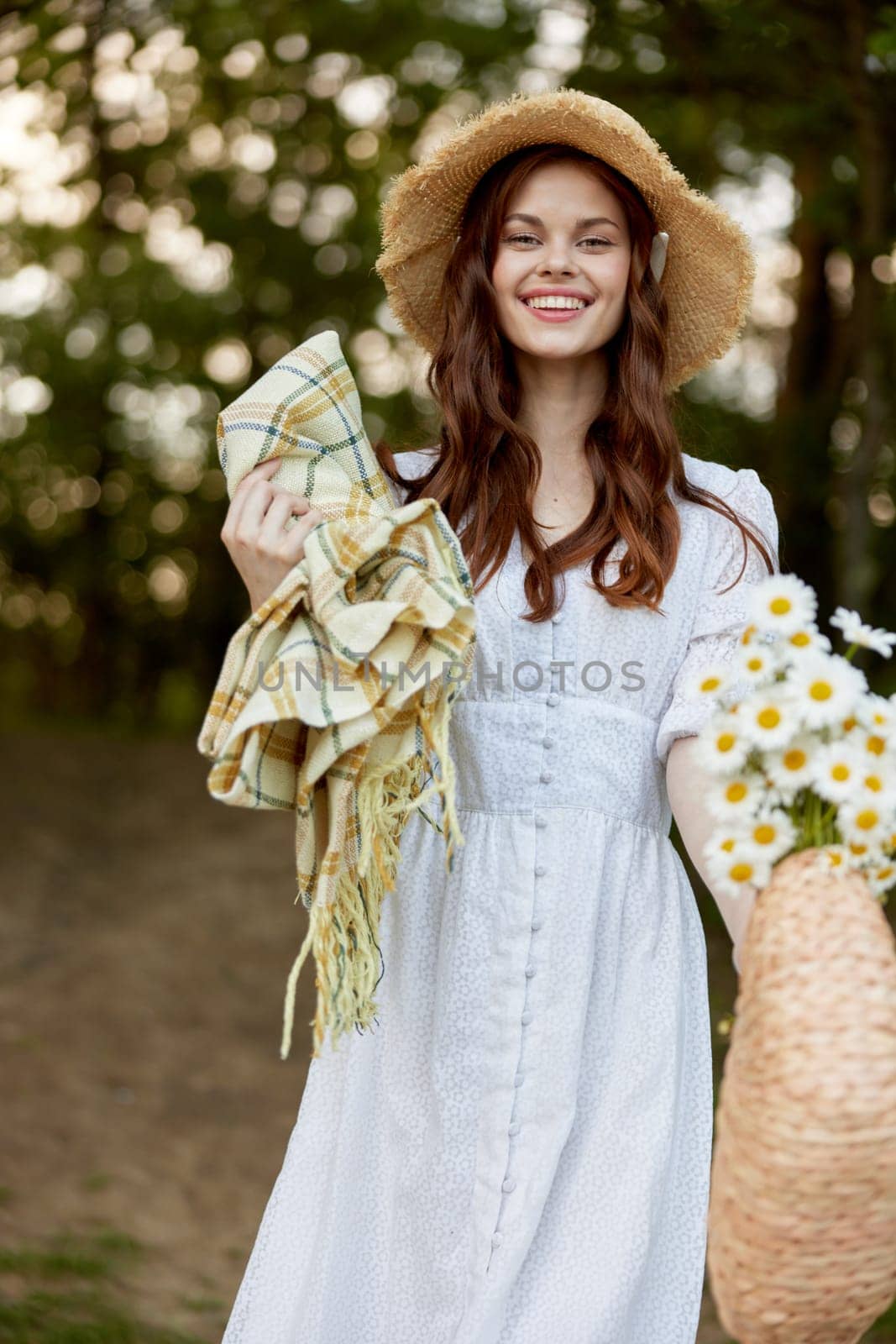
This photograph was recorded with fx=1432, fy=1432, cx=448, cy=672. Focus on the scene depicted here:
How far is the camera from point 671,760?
186 centimetres

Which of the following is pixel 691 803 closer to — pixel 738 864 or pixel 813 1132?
pixel 738 864

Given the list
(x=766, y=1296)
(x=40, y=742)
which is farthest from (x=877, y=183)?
(x=40, y=742)

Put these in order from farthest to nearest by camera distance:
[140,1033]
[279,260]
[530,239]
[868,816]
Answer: [279,260]
[140,1033]
[530,239]
[868,816]

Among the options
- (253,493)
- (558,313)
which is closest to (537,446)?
(558,313)

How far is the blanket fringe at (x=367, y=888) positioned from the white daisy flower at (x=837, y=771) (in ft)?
1.49

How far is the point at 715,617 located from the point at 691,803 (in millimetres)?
270

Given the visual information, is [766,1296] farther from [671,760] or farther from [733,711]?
[671,760]

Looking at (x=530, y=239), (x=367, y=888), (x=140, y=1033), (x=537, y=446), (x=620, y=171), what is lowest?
(x=140, y=1033)

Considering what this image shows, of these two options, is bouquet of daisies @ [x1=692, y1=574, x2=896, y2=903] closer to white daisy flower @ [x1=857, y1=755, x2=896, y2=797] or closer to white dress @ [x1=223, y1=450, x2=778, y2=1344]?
white daisy flower @ [x1=857, y1=755, x2=896, y2=797]

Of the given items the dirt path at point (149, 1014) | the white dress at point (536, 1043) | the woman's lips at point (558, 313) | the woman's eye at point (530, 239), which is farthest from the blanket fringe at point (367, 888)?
the dirt path at point (149, 1014)

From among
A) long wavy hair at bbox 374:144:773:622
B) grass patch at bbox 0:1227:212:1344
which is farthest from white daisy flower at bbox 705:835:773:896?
grass patch at bbox 0:1227:212:1344

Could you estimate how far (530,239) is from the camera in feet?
6.45

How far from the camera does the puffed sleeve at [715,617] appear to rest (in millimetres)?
1840

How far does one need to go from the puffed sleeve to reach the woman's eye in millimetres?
405
